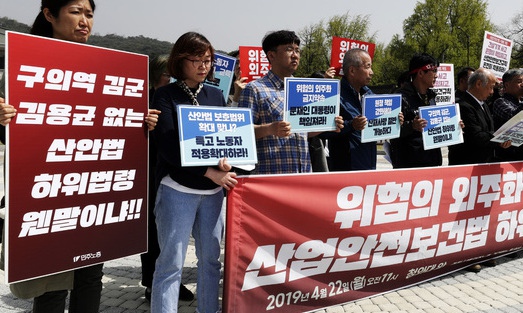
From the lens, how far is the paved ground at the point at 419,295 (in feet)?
12.0

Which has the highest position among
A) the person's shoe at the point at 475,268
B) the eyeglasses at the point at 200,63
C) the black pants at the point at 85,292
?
the eyeglasses at the point at 200,63

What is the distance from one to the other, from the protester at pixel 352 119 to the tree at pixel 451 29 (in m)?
34.0

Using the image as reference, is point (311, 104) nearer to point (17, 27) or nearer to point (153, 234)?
point (153, 234)

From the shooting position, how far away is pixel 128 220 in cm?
273

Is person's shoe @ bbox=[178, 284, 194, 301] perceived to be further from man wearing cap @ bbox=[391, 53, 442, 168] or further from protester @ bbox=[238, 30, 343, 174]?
man wearing cap @ bbox=[391, 53, 442, 168]

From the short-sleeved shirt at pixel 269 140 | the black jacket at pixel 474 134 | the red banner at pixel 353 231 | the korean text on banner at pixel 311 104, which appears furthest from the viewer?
the black jacket at pixel 474 134

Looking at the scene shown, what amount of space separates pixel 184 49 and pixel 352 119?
175 centimetres

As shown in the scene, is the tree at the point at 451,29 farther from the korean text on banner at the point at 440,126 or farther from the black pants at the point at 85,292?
the black pants at the point at 85,292

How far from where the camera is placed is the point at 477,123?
4.90m

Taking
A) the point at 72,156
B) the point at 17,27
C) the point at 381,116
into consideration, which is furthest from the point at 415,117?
the point at 17,27

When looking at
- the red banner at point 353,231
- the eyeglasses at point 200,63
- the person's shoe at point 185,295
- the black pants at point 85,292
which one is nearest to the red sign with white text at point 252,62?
the red banner at point 353,231

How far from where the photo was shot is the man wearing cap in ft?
15.1

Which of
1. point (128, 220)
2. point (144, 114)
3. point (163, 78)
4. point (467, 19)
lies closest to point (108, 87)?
point (144, 114)

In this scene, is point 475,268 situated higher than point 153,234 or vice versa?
point 153,234
